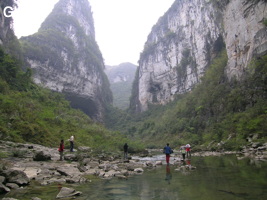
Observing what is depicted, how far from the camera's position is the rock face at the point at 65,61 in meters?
54.3

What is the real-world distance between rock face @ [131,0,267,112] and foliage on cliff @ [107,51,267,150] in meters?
3.20

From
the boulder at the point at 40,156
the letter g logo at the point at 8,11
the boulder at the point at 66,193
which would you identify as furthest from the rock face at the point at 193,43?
the letter g logo at the point at 8,11

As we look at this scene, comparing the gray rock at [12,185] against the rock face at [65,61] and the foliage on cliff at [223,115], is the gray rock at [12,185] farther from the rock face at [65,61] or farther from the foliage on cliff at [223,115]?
the rock face at [65,61]

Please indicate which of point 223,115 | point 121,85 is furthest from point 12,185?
point 121,85

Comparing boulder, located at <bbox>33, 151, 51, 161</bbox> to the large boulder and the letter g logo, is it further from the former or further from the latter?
the letter g logo

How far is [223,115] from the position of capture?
31.3 meters

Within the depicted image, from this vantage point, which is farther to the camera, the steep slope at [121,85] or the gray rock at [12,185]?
the steep slope at [121,85]

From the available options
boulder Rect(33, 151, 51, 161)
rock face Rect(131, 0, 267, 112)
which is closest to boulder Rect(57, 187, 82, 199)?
boulder Rect(33, 151, 51, 161)

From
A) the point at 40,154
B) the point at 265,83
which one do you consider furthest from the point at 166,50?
the point at 40,154

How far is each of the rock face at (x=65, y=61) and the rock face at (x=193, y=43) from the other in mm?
20725

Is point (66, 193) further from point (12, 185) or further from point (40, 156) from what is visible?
point (40, 156)

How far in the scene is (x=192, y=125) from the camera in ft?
132

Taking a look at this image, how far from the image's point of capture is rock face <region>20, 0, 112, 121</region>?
5426cm

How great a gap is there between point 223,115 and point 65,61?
46.2 metres
